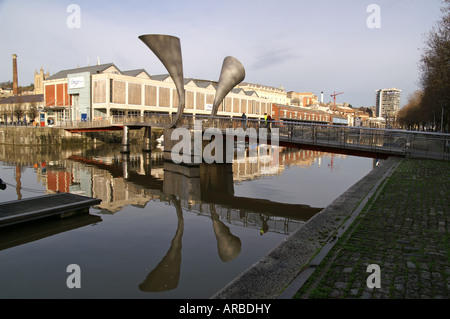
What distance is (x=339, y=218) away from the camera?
807 centimetres

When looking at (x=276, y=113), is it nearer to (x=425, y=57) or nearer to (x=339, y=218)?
(x=425, y=57)

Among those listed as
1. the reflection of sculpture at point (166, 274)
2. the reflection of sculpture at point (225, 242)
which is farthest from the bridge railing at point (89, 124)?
the reflection of sculpture at point (166, 274)

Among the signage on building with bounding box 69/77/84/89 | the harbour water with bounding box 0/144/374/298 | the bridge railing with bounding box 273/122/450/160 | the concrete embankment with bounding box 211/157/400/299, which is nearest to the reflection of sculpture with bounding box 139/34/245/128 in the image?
the harbour water with bounding box 0/144/374/298

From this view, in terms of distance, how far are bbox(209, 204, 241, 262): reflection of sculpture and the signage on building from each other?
52130mm

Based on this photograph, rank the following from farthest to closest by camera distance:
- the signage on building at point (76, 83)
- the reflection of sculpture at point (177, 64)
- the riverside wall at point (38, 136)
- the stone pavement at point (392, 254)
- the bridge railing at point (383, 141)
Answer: the signage on building at point (76, 83), the riverside wall at point (38, 136), the reflection of sculpture at point (177, 64), the bridge railing at point (383, 141), the stone pavement at point (392, 254)

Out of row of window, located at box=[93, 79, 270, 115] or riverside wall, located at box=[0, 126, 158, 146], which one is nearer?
riverside wall, located at box=[0, 126, 158, 146]

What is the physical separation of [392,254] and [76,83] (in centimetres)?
6107

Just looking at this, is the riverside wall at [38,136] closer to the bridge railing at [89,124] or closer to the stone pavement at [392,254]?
the bridge railing at [89,124]

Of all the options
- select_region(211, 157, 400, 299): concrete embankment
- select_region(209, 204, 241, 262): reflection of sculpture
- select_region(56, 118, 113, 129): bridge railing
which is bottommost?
select_region(209, 204, 241, 262): reflection of sculpture

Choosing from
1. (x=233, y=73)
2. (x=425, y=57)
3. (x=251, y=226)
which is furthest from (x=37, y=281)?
(x=425, y=57)

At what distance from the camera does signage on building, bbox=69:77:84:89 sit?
5738cm

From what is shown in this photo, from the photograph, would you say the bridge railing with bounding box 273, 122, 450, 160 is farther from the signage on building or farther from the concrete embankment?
the signage on building

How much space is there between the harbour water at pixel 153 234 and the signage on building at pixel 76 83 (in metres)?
37.3

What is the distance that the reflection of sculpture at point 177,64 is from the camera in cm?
2730
